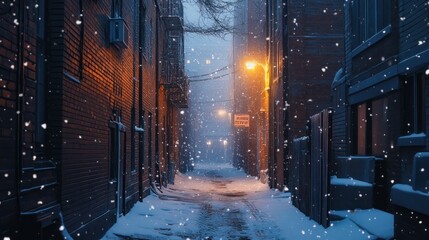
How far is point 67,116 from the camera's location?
290 inches

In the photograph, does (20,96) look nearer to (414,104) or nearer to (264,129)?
(414,104)

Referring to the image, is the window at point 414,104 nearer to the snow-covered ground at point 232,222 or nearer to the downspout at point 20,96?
the snow-covered ground at point 232,222

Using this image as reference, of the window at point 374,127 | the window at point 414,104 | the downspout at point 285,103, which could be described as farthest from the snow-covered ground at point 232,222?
the downspout at point 285,103

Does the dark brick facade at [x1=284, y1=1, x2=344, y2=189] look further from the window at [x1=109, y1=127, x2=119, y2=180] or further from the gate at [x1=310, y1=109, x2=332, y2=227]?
the window at [x1=109, y1=127, x2=119, y2=180]

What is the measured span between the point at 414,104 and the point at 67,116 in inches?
212

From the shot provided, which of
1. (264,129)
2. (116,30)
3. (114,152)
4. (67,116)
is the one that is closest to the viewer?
(67,116)

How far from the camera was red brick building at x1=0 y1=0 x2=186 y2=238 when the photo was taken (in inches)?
201

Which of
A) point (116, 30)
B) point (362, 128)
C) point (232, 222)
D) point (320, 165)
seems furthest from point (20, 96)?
point (362, 128)

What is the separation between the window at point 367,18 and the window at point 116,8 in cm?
534

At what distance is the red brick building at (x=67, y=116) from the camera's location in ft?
16.7

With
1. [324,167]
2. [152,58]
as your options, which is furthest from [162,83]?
[324,167]

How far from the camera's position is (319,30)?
1978cm

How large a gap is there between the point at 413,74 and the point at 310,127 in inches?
145

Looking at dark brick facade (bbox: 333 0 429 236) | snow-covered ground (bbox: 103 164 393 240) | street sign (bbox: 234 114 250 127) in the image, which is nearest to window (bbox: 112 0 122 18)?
snow-covered ground (bbox: 103 164 393 240)
